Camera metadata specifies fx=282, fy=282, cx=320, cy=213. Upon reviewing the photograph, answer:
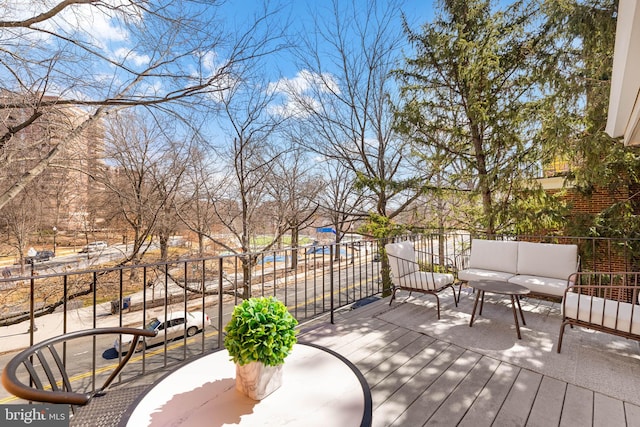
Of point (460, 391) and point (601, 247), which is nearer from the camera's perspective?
point (460, 391)

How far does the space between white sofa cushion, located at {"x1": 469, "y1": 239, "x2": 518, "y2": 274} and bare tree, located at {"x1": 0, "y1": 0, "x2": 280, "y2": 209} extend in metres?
5.04

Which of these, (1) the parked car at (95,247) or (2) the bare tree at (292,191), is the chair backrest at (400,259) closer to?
(2) the bare tree at (292,191)

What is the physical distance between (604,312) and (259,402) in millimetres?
3117

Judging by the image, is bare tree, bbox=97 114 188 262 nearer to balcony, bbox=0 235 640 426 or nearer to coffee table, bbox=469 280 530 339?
balcony, bbox=0 235 640 426

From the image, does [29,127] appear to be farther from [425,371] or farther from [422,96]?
[422,96]

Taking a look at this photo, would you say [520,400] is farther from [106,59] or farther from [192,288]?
[192,288]

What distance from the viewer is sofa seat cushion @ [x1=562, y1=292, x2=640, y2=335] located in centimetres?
243

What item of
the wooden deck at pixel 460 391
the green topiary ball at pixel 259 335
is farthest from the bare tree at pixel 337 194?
the green topiary ball at pixel 259 335

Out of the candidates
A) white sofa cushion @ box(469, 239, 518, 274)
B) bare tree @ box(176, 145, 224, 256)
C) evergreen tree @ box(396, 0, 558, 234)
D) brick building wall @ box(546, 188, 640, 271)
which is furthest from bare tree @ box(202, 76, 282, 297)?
brick building wall @ box(546, 188, 640, 271)

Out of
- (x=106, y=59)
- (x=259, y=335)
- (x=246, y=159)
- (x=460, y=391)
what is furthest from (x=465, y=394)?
(x=246, y=159)

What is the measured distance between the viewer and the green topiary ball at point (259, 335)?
3.95ft

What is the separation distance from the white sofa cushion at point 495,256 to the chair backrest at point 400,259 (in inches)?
46.7

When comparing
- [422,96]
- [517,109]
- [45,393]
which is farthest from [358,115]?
[45,393]

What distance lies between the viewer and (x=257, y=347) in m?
1.20
